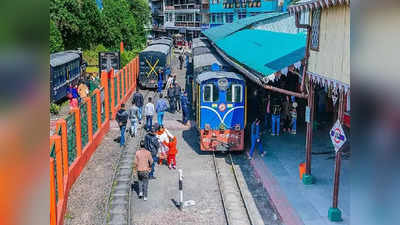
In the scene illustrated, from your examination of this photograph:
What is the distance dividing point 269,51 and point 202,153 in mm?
4401

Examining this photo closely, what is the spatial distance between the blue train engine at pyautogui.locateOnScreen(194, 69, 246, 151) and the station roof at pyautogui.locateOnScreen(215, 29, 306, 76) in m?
0.90

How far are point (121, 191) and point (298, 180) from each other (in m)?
4.83

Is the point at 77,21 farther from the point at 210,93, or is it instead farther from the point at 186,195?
the point at 186,195

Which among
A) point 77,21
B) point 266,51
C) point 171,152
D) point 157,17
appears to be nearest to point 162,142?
point 171,152

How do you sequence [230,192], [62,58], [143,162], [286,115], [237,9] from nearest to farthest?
[143,162] → [230,192] → [286,115] → [62,58] → [237,9]

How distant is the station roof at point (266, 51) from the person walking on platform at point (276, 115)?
1931 millimetres

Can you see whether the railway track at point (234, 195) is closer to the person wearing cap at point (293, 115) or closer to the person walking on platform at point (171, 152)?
the person walking on platform at point (171, 152)

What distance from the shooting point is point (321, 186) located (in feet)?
39.2

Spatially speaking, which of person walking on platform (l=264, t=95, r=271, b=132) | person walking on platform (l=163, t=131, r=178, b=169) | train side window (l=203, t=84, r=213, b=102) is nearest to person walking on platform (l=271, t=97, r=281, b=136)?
person walking on platform (l=264, t=95, r=271, b=132)

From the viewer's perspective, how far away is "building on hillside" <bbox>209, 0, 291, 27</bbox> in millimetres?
54956

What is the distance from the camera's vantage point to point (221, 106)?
14719 mm
